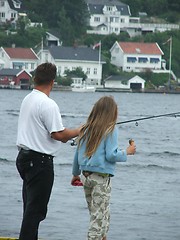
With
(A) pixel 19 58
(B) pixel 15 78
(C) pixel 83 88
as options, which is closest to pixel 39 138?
(B) pixel 15 78

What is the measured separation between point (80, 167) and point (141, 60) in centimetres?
10389

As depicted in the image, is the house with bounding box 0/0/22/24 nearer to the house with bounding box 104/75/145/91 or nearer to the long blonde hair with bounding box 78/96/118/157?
the house with bounding box 104/75/145/91

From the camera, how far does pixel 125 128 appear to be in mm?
48500

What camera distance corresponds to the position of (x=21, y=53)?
4218 inches

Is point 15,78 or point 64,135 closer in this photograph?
point 64,135

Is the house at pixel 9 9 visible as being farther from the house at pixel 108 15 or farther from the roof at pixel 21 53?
the roof at pixel 21 53

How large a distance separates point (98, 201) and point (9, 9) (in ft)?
383

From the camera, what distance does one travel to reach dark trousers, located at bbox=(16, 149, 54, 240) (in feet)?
30.8

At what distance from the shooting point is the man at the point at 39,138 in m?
9.34

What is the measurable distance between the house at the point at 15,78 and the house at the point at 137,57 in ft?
35.9

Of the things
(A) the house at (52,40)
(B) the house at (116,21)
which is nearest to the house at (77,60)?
(A) the house at (52,40)

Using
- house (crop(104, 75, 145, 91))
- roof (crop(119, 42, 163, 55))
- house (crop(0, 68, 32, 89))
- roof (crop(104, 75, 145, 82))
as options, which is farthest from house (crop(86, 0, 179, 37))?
house (crop(0, 68, 32, 89))

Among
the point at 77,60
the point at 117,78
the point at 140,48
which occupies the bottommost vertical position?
the point at 117,78

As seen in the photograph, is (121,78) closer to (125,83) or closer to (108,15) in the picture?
(125,83)
